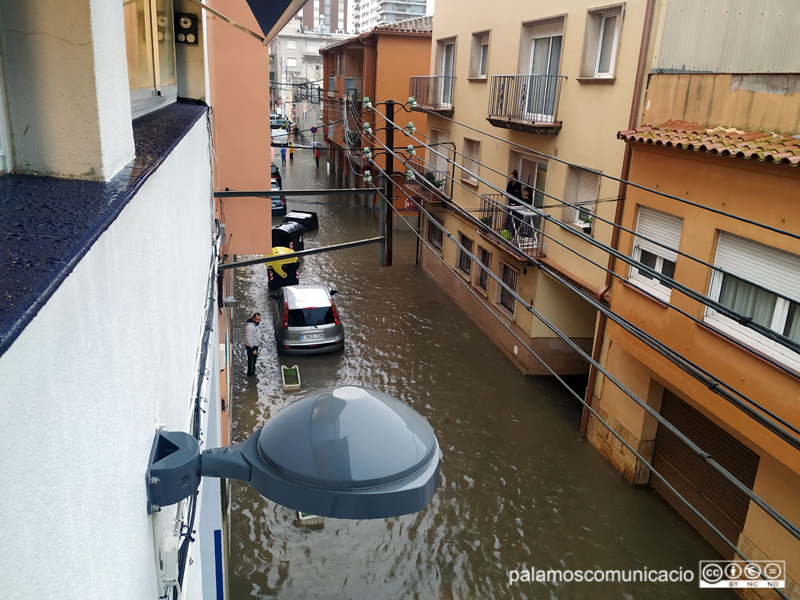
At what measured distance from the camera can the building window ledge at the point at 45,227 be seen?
2.91 ft

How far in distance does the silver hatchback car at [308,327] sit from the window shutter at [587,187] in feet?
21.0

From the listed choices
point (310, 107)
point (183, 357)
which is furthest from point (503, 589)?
point (310, 107)

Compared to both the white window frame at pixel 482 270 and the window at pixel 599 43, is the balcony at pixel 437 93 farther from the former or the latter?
the window at pixel 599 43

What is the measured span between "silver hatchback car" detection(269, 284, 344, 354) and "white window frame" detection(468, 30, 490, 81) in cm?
763

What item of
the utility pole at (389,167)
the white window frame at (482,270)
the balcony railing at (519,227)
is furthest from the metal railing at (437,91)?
the utility pole at (389,167)

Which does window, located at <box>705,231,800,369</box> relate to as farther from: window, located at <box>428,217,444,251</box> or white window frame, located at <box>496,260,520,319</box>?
window, located at <box>428,217,444,251</box>

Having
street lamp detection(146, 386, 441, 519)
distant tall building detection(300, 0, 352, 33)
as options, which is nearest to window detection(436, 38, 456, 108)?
street lamp detection(146, 386, 441, 519)

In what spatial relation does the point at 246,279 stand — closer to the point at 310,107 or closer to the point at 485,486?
the point at 485,486

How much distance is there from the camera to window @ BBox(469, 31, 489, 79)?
57.5 feet

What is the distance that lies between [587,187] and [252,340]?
8.83 m

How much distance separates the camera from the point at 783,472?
790 centimetres

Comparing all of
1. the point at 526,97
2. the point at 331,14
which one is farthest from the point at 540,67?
the point at 331,14

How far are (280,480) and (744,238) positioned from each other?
8075mm

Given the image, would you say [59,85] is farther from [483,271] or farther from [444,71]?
[444,71]
